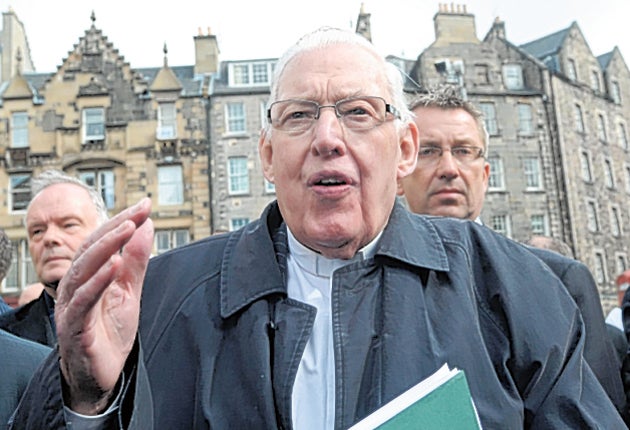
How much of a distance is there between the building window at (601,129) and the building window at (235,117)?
56.2 feet

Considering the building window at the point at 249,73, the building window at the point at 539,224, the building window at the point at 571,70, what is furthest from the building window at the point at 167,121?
the building window at the point at 571,70

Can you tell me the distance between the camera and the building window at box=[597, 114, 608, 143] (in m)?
33.5

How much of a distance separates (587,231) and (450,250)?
30026 mm

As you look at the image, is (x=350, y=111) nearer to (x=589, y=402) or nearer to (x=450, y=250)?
(x=450, y=250)

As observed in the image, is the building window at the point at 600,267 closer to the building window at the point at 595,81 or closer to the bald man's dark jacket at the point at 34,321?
the building window at the point at 595,81

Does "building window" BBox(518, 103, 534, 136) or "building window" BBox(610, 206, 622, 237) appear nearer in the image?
"building window" BBox(518, 103, 534, 136)

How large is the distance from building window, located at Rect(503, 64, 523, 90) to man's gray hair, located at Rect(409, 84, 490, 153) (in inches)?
1134

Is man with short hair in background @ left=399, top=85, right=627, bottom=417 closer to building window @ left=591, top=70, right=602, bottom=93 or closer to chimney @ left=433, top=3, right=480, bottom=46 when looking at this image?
chimney @ left=433, top=3, right=480, bottom=46

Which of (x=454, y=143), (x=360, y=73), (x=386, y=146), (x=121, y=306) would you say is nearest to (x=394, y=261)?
(x=386, y=146)

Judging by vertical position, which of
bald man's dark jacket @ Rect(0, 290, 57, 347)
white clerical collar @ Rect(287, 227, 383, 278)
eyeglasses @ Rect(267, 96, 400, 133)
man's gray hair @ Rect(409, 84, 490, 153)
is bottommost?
bald man's dark jacket @ Rect(0, 290, 57, 347)

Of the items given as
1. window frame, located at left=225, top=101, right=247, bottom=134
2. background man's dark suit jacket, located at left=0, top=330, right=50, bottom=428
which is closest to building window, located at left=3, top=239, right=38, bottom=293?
window frame, located at left=225, top=101, right=247, bottom=134

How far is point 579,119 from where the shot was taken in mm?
32406

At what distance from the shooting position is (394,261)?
2299 millimetres

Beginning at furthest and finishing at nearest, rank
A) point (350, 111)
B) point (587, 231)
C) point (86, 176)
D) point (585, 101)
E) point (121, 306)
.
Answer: point (585, 101), point (587, 231), point (86, 176), point (350, 111), point (121, 306)
